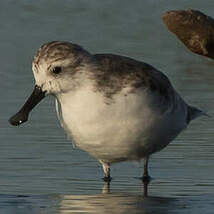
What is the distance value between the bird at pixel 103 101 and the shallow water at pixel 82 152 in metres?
0.38

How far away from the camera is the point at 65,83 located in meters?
10.7

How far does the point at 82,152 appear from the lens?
1228cm

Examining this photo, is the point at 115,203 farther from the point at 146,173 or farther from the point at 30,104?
the point at 30,104

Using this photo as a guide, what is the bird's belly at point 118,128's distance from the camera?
1080 centimetres

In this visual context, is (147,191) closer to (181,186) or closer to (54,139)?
(181,186)

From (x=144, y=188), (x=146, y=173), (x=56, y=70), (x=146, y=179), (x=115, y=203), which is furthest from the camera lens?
(x=146, y=173)

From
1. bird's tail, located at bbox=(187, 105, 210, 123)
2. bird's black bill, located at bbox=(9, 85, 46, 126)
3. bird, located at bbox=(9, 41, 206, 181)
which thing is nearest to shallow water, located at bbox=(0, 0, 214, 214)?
bird's tail, located at bbox=(187, 105, 210, 123)

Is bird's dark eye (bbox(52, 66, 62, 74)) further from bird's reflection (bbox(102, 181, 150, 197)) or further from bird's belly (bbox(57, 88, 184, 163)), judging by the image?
bird's reflection (bbox(102, 181, 150, 197))

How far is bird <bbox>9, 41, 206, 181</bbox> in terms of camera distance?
35.2 ft

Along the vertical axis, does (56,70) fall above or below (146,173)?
above

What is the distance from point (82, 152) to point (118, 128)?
147cm

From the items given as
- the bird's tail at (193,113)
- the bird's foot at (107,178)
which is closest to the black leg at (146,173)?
the bird's foot at (107,178)

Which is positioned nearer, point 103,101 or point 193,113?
point 103,101

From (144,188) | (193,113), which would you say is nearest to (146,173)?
(144,188)
